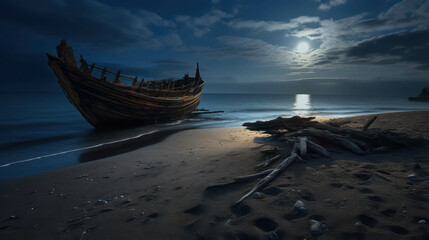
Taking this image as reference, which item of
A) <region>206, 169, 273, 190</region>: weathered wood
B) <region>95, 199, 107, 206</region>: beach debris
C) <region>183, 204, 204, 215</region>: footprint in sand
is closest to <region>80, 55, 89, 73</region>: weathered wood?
<region>95, 199, 107, 206</region>: beach debris

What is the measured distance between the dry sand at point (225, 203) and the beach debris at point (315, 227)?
0.05m

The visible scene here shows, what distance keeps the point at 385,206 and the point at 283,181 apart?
1.39 m

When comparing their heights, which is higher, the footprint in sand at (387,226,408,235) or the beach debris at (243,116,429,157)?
the beach debris at (243,116,429,157)

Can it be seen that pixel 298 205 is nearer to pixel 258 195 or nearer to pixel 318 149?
pixel 258 195

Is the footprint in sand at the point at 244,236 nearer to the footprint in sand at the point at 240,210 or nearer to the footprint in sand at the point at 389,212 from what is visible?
the footprint in sand at the point at 240,210

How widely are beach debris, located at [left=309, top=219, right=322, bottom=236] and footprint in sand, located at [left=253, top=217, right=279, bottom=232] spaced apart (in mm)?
389

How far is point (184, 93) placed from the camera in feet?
63.8

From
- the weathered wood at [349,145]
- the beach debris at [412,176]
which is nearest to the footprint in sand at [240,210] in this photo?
the beach debris at [412,176]

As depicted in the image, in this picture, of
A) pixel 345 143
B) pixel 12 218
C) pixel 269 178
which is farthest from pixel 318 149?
pixel 12 218

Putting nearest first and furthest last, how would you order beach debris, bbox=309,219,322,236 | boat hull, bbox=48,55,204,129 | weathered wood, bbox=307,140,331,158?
beach debris, bbox=309,219,322,236 → weathered wood, bbox=307,140,331,158 → boat hull, bbox=48,55,204,129

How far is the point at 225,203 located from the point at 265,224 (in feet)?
2.35

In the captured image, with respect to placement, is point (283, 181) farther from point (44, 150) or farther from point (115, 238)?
point (44, 150)

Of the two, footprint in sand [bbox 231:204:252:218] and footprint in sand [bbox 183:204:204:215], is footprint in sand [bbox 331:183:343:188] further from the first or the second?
footprint in sand [bbox 183:204:204:215]

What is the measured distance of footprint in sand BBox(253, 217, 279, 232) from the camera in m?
2.38
